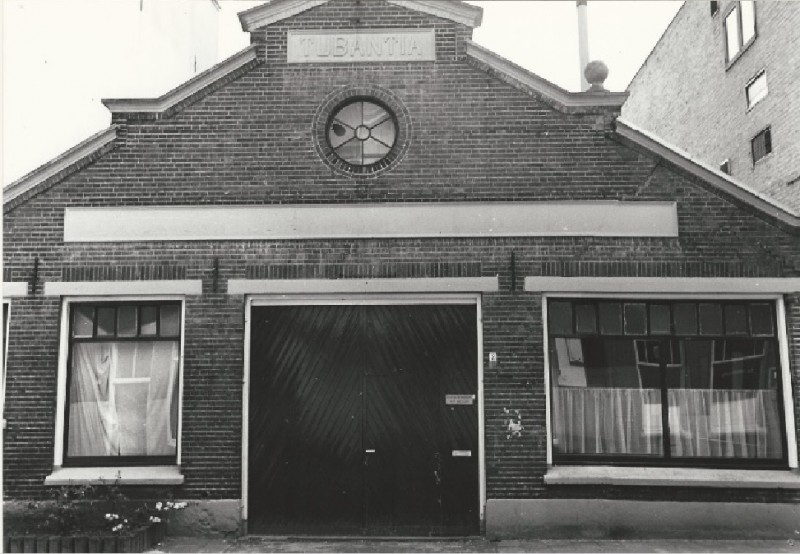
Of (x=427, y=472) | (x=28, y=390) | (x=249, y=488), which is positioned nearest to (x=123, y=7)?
(x=28, y=390)

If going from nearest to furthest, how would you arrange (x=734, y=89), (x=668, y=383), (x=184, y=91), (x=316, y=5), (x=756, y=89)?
1. (x=668, y=383)
2. (x=184, y=91)
3. (x=316, y=5)
4. (x=756, y=89)
5. (x=734, y=89)

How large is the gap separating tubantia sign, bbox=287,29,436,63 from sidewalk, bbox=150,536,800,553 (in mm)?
6231

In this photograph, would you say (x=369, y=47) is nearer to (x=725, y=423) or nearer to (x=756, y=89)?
(x=725, y=423)

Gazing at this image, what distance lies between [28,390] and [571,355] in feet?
23.0

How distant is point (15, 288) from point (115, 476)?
2.76 metres

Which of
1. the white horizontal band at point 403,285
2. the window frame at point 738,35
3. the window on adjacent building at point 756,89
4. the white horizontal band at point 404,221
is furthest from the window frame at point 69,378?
the window frame at point 738,35

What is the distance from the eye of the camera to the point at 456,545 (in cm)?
870

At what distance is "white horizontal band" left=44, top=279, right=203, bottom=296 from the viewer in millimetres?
9320

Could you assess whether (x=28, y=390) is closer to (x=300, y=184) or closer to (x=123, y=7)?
(x=300, y=184)

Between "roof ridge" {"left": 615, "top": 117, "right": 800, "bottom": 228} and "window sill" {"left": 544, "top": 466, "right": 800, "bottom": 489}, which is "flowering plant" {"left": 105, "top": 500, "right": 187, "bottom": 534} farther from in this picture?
"roof ridge" {"left": 615, "top": 117, "right": 800, "bottom": 228}

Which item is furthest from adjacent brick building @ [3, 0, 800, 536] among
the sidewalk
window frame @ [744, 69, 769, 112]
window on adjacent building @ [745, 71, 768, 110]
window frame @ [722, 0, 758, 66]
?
window frame @ [722, 0, 758, 66]

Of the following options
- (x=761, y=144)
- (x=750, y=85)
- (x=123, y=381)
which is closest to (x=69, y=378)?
(x=123, y=381)

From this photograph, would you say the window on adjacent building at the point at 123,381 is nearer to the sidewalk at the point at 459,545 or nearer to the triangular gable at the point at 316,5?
the sidewalk at the point at 459,545

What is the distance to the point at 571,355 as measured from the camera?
30.8 feet
